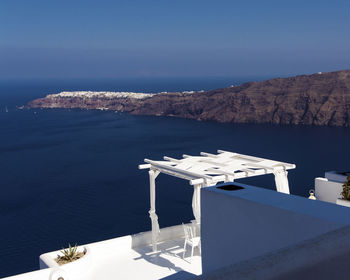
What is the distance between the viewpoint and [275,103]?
51.8 m

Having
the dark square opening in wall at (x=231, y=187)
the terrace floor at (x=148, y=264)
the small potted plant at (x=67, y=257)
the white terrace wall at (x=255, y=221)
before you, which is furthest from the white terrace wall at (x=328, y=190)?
the white terrace wall at (x=255, y=221)

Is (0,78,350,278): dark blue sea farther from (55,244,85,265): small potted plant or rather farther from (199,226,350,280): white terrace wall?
(199,226,350,280): white terrace wall

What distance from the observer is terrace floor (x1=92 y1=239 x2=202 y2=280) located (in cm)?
541

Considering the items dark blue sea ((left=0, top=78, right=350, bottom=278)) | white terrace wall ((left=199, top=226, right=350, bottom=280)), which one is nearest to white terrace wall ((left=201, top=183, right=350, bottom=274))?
white terrace wall ((left=199, top=226, right=350, bottom=280))

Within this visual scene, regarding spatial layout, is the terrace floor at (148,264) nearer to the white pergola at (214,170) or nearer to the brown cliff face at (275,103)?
the white pergola at (214,170)

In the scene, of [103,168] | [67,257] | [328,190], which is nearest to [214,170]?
[328,190]

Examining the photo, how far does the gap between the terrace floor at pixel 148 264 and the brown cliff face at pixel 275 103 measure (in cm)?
4305

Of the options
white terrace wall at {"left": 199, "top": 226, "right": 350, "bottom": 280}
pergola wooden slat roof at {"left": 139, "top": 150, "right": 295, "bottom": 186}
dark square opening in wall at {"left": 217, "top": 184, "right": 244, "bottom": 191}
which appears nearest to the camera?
white terrace wall at {"left": 199, "top": 226, "right": 350, "bottom": 280}

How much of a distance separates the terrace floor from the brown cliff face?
4305cm

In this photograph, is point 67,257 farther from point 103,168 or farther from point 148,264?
point 103,168

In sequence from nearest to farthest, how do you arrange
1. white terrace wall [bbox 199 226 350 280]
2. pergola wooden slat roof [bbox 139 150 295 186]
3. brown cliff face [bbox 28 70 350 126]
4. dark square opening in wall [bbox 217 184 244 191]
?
1. white terrace wall [bbox 199 226 350 280]
2. dark square opening in wall [bbox 217 184 244 191]
3. pergola wooden slat roof [bbox 139 150 295 186]
4. brown cliff face [bbox 28 70 350 126]

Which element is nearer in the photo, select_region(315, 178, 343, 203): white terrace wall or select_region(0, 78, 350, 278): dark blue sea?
select_region(315, 178, 343, 203): white terrace wall

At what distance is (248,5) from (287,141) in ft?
133

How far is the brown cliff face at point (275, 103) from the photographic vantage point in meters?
48.3
